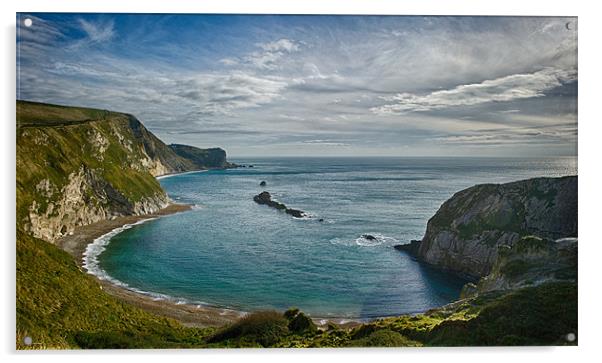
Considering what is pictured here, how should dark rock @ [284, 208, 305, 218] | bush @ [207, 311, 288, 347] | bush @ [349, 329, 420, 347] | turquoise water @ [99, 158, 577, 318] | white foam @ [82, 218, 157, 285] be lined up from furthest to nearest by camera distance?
dark rock @ [284, 208, 305, 218] → white foam @ [82, 218, 157, 285] → turquoise water @ [99, 158, 577, 318] → bush @ [207, 311, 288, 347] → bush @ [349, 329, 420, 347]

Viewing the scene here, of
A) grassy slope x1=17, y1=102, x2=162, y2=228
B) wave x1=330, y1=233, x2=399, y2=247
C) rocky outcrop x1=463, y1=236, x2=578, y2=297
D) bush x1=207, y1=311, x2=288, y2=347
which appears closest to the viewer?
bush x1=207, y1=311, x2=288, y2=347

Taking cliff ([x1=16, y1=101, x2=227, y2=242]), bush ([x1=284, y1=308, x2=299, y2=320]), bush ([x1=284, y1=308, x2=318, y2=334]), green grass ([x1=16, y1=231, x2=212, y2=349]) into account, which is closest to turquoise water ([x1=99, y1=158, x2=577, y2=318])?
bush ([x1=284, y1=308, x2=299, y2=320])

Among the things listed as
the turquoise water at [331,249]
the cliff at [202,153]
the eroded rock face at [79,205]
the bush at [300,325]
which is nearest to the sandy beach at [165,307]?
the turquoise water at [331,249]

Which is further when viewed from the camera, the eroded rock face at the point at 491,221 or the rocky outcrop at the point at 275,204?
the rocky outcrop at the point at 275,204

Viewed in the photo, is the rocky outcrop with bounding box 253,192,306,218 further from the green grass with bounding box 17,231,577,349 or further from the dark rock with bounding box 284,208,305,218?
the green grass with bounding box 17,231,577,349

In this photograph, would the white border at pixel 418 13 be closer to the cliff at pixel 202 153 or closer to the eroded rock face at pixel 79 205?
the eroded rock face at pixel 79 205

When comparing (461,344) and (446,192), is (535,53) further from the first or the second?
(461,344)

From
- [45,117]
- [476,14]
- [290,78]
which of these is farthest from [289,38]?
[45,117]
